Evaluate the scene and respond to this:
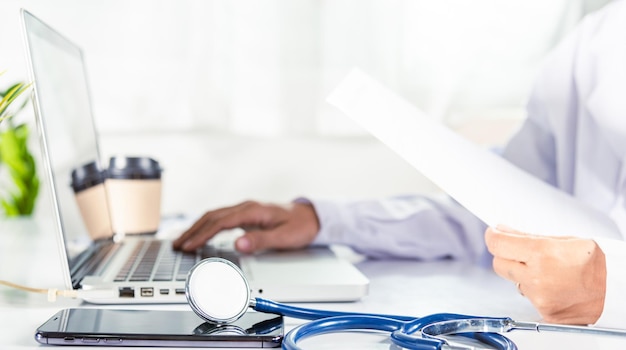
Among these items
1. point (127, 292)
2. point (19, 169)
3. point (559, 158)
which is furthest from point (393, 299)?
point (19, 169)

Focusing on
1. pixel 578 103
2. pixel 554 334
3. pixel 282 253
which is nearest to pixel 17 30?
pixel 282 253

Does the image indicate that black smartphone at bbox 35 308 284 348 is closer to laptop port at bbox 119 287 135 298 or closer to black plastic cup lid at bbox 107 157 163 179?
laptop port at bbox 119 287 135 298

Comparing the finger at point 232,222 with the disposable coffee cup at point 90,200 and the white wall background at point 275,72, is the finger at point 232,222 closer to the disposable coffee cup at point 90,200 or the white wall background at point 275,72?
the disposable coffee cup at point 90,200

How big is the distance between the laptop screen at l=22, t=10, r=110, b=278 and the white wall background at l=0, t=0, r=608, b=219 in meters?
0.64

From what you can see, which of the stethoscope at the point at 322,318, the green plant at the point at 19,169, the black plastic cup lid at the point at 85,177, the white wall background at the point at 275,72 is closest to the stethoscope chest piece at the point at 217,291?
the stethoscope at the point at 322,318

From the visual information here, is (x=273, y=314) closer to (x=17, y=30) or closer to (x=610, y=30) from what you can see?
(x=610, y=30)

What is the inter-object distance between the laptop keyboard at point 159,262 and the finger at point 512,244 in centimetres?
29

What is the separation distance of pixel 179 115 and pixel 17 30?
0.43 meters

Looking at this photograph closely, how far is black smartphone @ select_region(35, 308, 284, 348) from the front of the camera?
0.54 m

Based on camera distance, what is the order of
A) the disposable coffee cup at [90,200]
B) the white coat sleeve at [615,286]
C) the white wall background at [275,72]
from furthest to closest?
1. the white wall background at [275,72]
2. the disposable coffee cup at [90,200]
3. the white coat sleeve at [615,286]

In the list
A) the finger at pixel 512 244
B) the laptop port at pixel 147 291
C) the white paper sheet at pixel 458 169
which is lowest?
the laptop port at pixel 147 291

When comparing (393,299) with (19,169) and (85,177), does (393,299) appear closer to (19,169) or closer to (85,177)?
(85,177)

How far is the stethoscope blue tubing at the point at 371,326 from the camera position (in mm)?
499

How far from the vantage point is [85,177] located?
107 cm
